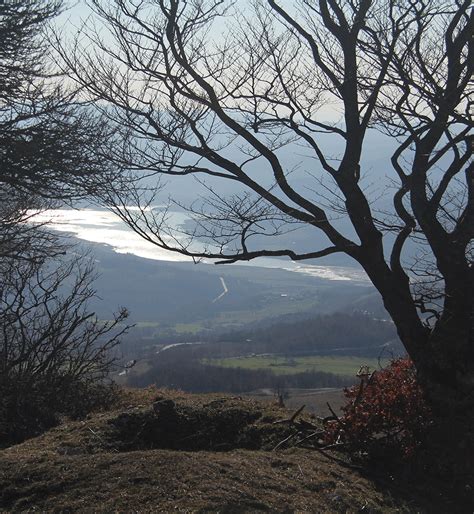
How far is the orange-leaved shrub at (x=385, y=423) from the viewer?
5.60 metres

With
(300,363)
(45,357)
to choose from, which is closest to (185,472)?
(45,357)

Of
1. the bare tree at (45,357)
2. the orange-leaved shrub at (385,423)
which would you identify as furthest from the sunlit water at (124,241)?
the orange-leaved shrub at (385,423)

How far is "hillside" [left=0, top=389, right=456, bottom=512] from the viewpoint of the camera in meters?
4.29

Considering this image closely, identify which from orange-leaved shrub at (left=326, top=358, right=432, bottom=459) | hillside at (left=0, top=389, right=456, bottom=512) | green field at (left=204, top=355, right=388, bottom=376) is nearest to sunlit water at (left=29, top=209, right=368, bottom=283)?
hillside at (left=0, top=389, right=456, bottom=512)

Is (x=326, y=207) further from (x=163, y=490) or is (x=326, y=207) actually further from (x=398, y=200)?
(x=163, y=490)

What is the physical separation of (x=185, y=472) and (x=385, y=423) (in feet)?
6.27

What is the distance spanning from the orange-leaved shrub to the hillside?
0.96 ft

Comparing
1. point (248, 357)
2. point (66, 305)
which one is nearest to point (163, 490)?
point (66, 305)

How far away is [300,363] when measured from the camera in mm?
27266

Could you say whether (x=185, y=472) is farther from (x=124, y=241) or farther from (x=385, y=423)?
(x=124, y=241)

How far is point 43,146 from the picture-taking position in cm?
607

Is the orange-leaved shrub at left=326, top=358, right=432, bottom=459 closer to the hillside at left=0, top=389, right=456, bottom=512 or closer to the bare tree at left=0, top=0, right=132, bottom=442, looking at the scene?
the hillside at left=0, top=389, right=456, bottom=512

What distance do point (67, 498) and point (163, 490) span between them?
0.60m

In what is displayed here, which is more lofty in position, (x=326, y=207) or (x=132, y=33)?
(x=132, y=33)
